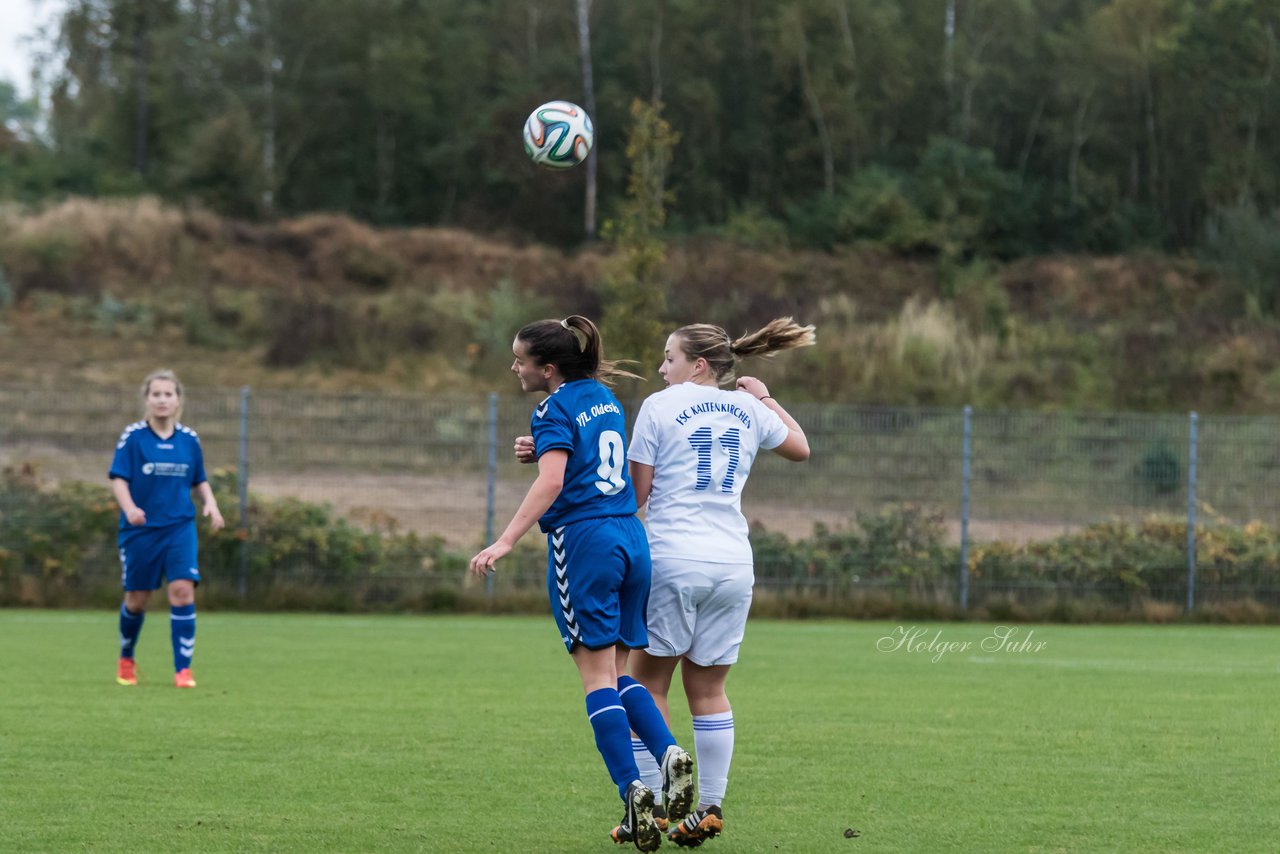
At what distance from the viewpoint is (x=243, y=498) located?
17.6 metres

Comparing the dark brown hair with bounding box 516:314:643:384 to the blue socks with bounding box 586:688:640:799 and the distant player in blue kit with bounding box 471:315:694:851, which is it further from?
the blue socks with bounding box 586:688:640:799

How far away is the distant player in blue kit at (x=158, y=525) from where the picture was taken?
10.2 m

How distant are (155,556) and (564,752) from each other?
384 cm

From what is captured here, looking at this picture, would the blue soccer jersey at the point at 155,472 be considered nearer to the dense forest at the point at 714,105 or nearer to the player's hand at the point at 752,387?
the player's hand at the point at 752,387

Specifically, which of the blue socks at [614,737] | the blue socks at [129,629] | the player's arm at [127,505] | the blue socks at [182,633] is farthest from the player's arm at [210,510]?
the blue socks at [614,737]

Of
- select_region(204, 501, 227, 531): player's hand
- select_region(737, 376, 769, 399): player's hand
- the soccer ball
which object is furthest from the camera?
select_region(204, 501, 227, 531): player's hand

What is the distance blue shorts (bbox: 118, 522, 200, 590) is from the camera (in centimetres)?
1024

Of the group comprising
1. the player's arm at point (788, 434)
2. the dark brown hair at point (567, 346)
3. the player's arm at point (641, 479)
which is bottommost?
the player's arm at point (641, 479)

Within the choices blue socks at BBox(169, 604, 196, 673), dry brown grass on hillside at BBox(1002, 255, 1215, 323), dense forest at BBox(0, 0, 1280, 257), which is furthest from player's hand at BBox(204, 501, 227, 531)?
dense forest at BBox(0, 0, 1280, 257)

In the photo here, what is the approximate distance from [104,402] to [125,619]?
8955 millimetres

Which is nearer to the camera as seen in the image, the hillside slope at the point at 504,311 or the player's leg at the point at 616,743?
the player's leg at the point at 616,743

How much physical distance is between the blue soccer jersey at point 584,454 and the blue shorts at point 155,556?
517 cm

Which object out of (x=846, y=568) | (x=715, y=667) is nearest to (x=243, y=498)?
(x=846, y=568)

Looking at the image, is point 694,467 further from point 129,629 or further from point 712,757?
point 129,629
